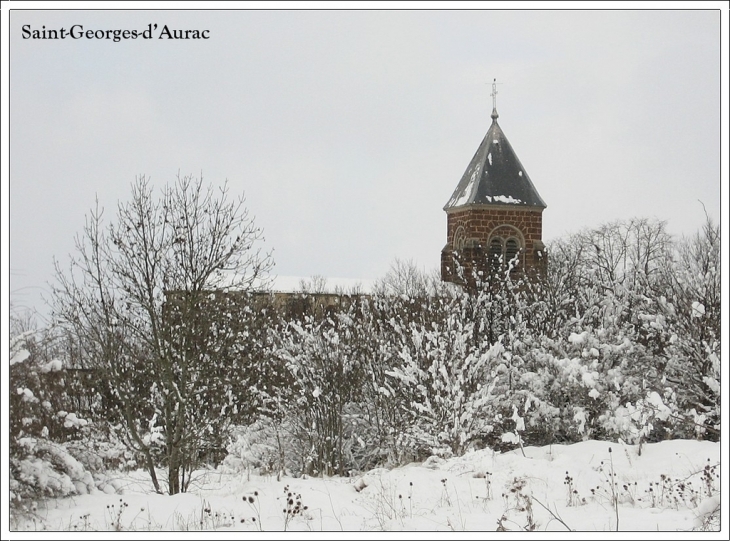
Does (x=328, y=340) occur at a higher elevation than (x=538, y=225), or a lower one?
lower

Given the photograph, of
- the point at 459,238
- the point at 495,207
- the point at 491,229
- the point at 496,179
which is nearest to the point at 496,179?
the point at 496,179

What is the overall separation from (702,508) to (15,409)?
628 cm

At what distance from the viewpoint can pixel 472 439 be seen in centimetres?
1243

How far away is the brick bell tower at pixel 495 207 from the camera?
28.4m

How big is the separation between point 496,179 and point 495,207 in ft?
3.38

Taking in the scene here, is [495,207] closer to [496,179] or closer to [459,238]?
[496,179]

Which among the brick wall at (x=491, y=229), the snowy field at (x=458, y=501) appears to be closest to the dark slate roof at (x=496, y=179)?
the brick wall at (x=491, y=229)

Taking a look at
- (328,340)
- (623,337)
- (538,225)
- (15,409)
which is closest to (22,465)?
(15,409)

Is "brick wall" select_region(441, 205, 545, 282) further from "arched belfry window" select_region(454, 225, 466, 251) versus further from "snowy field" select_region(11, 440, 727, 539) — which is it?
"snowy field" select_region(11, 440, 727, 539)

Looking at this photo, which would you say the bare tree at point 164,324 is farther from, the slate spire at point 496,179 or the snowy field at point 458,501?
the slate spire at point 496,179

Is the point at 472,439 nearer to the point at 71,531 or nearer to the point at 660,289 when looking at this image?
the point at 660,289

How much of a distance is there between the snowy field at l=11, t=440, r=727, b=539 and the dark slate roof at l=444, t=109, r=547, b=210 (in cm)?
1812

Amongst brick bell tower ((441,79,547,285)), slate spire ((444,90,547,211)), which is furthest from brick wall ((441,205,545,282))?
slate spire ((444,90,547,211))

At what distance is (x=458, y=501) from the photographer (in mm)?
8445
